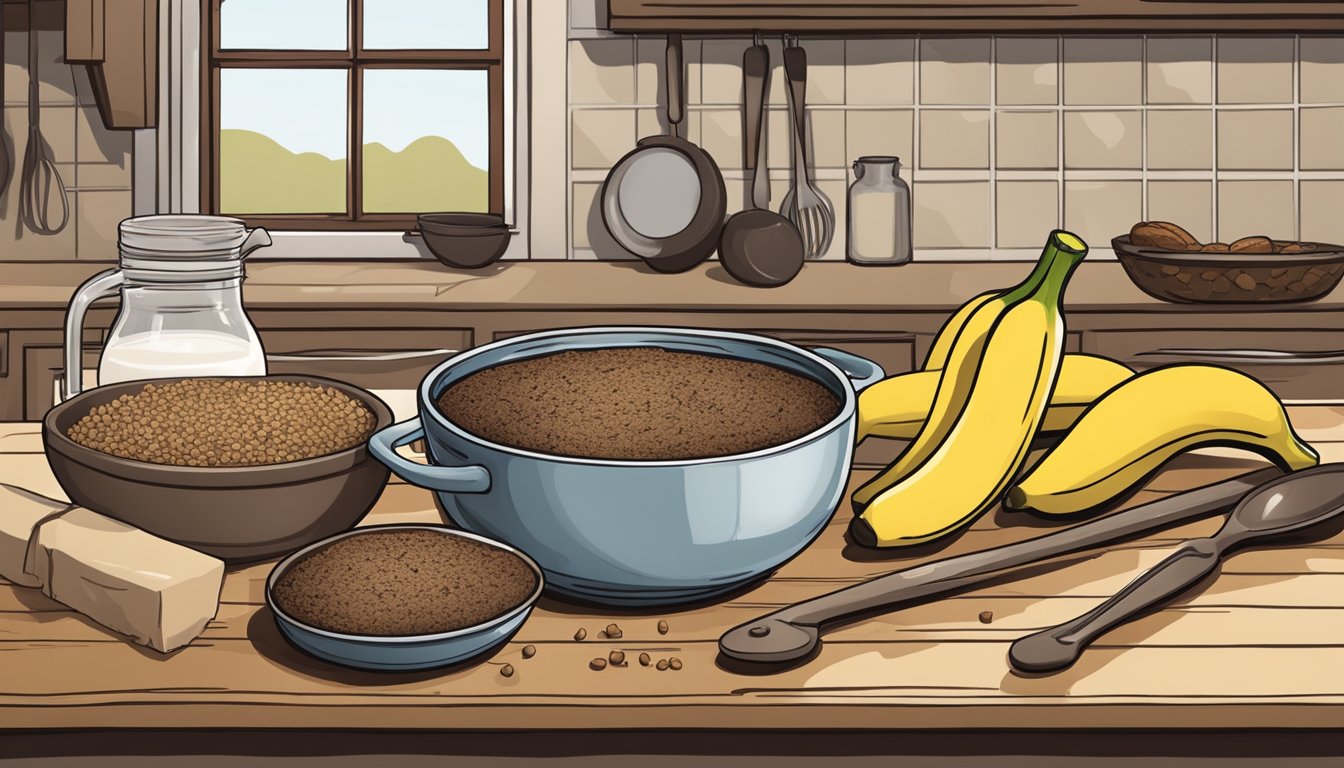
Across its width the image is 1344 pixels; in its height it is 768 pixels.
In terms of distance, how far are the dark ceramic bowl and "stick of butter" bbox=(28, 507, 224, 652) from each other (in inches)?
82.8

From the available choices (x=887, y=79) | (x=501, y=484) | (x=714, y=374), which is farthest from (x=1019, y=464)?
(x=887, y=79)

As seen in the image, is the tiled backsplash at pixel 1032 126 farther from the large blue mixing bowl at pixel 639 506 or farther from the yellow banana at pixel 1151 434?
the large blue mixing bowl at pixel 639 506

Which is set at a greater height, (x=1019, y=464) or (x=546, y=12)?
(x=546, y=12)

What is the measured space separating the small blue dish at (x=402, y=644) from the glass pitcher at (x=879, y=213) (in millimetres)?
2432

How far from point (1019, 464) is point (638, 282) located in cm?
191

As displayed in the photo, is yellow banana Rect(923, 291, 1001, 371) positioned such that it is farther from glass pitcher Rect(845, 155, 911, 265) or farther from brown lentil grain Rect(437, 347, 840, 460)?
glass pitcher Rect(845, 155, 911, 265)

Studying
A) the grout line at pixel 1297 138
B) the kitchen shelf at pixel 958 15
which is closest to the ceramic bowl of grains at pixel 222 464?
the kitchen shelf at pixel 958 15

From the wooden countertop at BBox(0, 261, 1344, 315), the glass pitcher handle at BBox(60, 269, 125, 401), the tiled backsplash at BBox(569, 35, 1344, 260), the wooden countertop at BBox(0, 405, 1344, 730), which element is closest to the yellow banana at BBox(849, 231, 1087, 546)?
the wooden countertop at BBox(0, 405, 1344, 730)

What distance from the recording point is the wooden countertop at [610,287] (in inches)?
98.1

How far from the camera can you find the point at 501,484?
0.73m

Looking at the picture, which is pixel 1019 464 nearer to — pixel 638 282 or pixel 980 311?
pixel 980 311

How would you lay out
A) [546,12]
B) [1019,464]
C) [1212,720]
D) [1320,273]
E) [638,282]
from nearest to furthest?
[1212,720] → [1019,464] → [1320,273] → [638,282] → [546,12]

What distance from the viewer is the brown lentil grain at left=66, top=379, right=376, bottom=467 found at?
820 millimetres

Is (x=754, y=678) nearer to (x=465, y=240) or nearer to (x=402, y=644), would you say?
(x=402, y=644)
